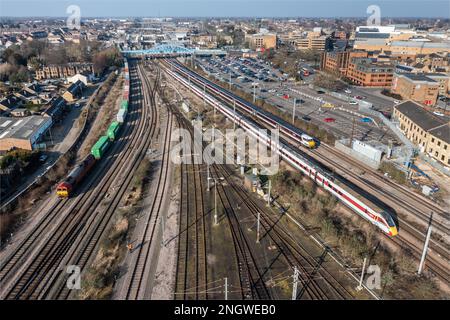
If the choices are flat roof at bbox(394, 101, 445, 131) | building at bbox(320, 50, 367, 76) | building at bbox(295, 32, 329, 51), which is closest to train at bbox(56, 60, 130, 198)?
flat roof at bbox(394, 101, 445, 131)

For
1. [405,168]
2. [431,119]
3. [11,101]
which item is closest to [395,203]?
[405,168]

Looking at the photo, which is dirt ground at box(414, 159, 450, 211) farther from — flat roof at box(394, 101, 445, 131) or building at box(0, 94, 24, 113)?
building at box(0, 94, 24, 113)

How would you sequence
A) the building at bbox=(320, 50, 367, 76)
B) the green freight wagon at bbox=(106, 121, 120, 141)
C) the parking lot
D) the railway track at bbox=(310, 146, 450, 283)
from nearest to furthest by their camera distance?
the railway track at bbox=(310, 146, 450, 283), the green freight wagon at bbox=(106, 121, 120, 141), the parking lot, the building at bbox=(320, 50, 367, 76)

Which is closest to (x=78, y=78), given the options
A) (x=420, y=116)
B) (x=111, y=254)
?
(x=111, y=254)

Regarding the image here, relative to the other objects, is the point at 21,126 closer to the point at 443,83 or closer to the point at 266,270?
the point at 266,270

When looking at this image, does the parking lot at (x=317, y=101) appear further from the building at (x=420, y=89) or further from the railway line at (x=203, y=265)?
the railway line at (x=203, y=265)

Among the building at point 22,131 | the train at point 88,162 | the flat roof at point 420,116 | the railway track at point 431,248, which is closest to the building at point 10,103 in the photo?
the building at point 22,131
